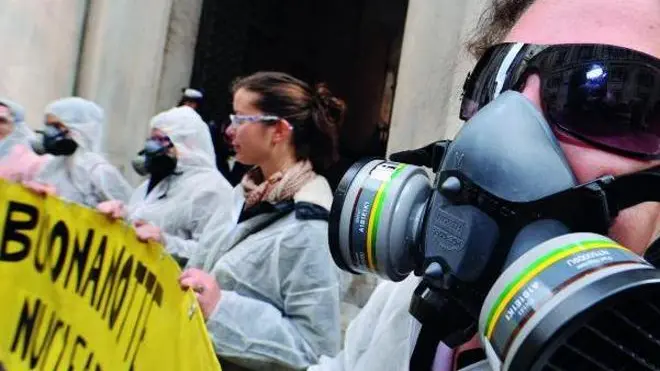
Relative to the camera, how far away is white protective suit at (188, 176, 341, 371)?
2.56 metres

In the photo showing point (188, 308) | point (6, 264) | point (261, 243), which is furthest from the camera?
point (261, 243)

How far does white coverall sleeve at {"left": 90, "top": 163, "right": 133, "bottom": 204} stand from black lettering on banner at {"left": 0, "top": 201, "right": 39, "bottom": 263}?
2.31m

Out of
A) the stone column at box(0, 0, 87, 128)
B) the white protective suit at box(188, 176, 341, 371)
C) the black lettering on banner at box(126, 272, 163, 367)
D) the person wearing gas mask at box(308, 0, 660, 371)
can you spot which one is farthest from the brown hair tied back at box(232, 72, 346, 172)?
the stone column at box(0, 0, 87, 128)

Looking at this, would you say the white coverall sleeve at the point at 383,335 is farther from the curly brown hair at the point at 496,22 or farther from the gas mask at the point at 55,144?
the gas mask at the point at 55,144

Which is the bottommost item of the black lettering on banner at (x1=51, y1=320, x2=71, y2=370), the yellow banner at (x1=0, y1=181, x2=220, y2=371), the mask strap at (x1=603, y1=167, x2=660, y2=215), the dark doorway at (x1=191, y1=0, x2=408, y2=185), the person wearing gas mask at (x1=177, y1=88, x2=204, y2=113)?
the black lettering on banner at (x1=51, y1=320, x2=71, y2=370)

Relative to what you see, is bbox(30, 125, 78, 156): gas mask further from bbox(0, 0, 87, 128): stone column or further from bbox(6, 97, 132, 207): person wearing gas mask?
bbox(0, 0, 87, 128): stone column

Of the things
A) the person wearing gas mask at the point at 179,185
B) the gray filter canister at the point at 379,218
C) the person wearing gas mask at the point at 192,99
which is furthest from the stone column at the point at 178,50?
the gray filter canister at the point at 379,218

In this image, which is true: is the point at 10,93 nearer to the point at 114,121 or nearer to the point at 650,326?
the point at 114,121

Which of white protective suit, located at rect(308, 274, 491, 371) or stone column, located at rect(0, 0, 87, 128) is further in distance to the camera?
stone column, located at rect(0, 0, 87, 128)

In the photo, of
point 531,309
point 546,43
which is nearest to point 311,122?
point 546,43

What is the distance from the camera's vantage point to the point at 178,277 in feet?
7.44

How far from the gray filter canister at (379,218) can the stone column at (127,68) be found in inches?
242

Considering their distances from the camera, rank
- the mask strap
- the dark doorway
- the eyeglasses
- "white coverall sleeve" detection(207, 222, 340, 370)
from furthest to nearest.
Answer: the dark doorway, the eyeglasses, "white coverall sleeve" detection(207, 222, 340, 370), the mask strap

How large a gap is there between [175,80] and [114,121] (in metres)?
0.71
